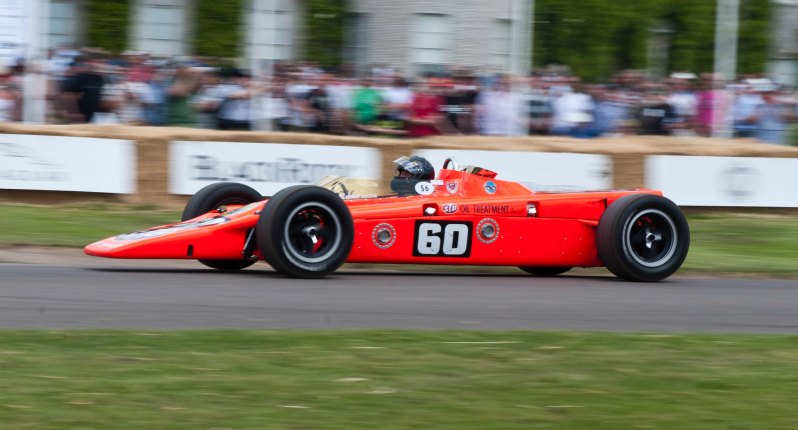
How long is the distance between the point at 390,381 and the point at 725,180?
1232 cm

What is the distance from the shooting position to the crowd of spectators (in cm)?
1605

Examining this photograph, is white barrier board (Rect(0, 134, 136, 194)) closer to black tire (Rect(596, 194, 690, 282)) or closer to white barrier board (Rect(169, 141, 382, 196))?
white barrier board (Rect(169, 141, 382, 196))

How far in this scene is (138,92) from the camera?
53.2 feet

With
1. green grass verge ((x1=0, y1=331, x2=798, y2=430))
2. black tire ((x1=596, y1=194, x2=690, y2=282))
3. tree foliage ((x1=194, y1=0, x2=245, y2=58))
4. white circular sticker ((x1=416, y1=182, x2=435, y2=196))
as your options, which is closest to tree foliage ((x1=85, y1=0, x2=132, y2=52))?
tree foliage ((x1=194, y1=0, x2=245, y2=58))

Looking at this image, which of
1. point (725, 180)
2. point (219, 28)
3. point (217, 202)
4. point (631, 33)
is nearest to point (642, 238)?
point (217, 202)

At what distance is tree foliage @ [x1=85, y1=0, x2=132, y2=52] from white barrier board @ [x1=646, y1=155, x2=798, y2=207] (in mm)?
11274

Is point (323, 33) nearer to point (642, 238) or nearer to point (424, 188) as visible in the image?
point (424, 188)

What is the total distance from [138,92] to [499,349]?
10.8 m

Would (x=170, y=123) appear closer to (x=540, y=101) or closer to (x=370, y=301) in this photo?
(x=540, y=101)

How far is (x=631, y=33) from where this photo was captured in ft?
91.4

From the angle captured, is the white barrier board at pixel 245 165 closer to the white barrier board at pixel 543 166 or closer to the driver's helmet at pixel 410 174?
the white barrier board at pixel 543 166

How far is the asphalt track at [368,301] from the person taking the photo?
23.7 ft

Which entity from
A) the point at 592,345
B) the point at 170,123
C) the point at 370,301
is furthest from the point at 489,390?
the point at 170,123

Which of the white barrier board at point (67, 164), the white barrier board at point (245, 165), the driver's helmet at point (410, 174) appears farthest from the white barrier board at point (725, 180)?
the driver's helmet at point (410, 174)
